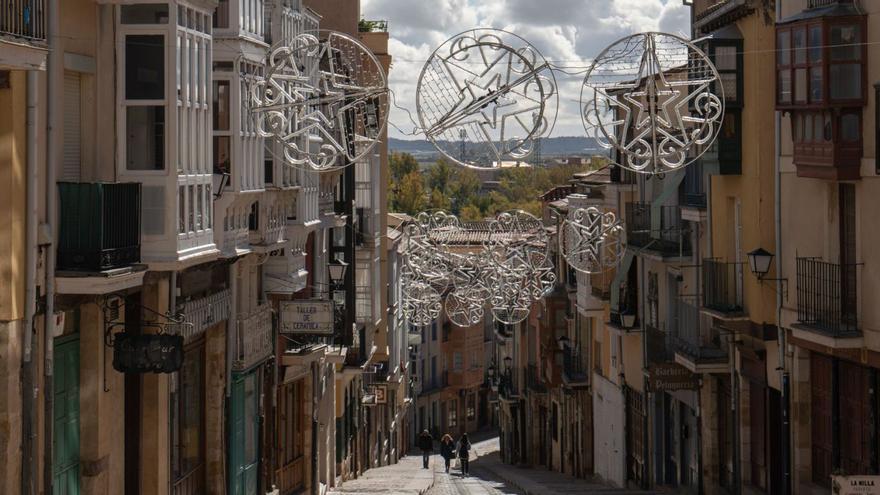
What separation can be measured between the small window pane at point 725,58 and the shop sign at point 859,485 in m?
10.6

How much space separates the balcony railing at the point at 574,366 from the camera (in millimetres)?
45719

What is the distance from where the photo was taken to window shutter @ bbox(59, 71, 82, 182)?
16189mm

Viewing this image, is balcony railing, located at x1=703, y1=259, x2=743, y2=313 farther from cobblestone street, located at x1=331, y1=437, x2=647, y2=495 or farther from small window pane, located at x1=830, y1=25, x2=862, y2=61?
cobblestone street, located at x1=331, y1=437, x2=647, y2=495

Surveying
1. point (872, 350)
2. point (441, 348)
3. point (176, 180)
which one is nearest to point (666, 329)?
point (872, 350)

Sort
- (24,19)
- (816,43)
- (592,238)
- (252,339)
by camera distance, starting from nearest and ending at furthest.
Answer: (24,19)
(816,43)
(252,339)
(592,238)

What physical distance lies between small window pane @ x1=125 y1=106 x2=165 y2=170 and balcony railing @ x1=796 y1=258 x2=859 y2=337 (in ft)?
30.2

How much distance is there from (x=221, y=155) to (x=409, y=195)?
273 feet

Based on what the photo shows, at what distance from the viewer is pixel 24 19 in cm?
1395

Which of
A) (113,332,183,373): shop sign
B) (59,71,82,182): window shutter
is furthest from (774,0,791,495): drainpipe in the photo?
(59,71,82,182): window shutter

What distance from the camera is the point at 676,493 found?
31.3 meters

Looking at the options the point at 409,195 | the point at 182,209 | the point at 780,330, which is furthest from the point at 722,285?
the point at 409,195

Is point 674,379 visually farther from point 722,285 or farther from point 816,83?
point 816,83

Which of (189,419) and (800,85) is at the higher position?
(800,85)

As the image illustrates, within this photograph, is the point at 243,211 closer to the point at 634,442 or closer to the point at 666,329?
the point at 666,329
